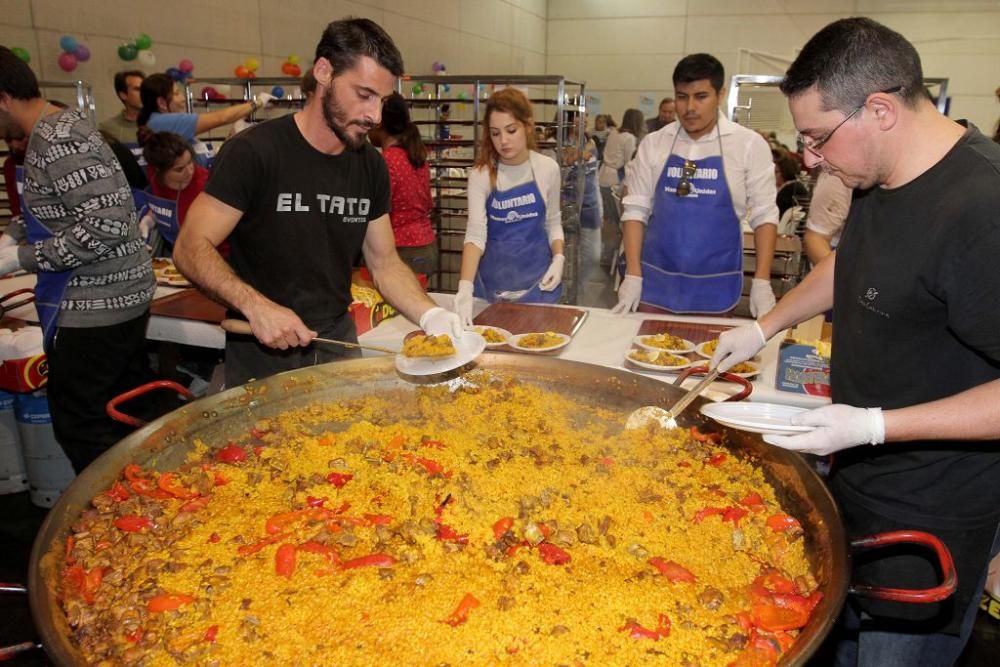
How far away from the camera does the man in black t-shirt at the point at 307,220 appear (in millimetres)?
2221

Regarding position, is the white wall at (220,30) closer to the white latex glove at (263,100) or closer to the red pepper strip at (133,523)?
the white latex glove at (263,100)

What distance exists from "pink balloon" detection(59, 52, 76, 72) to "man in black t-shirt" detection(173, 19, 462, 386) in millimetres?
4336

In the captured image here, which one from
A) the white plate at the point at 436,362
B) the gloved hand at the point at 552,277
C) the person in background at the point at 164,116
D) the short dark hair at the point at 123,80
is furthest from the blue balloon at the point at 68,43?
the white plate at the point at 436,362

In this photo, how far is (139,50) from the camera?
6.10 meters

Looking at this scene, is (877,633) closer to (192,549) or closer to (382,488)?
(382,488)

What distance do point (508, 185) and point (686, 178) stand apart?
3.44 feet

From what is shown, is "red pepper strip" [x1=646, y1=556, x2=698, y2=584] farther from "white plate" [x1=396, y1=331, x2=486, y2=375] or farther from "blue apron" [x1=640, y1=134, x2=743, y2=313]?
"blue apron" [x1=640, y1=134, x2=743, y2=313]

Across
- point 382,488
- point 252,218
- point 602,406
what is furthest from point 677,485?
point 252,218

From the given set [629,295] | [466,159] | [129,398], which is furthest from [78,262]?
[466,159]

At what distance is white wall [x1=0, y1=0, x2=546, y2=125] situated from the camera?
17.8 ft

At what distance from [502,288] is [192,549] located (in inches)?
111

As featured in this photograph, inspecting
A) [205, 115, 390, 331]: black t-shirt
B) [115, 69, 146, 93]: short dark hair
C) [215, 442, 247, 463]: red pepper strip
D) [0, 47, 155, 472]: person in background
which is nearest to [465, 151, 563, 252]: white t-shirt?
[205, 115, 390, 331]: black t-shirt

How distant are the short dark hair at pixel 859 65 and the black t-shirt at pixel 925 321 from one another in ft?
0.68

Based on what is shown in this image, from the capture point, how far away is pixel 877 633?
174 centimetres
